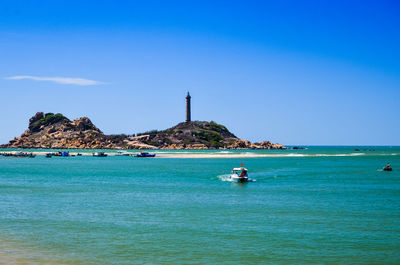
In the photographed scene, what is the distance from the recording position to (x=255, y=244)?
Result: 27.9m

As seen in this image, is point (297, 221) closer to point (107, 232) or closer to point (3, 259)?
point (107, 232)

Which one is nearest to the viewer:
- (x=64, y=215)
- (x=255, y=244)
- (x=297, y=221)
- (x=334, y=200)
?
(x=255, y=244)

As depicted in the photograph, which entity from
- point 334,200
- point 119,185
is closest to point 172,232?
point 334,200

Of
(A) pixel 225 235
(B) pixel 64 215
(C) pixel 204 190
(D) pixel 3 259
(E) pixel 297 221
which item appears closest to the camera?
(D) pixel 3 259

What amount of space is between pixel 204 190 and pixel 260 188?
8.05 meters

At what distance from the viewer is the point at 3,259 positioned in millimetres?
23938

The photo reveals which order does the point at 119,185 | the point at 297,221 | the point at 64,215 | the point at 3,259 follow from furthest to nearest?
the point at 119,185 → the point at 64,215 → the point at 297,221 → the point at 3,259

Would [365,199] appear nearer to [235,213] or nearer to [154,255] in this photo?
[235,213]

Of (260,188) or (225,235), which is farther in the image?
(260,188)

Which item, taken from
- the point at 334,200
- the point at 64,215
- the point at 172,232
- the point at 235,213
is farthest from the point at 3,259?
the point at 334,200

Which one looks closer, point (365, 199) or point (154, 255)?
point (154, 255)

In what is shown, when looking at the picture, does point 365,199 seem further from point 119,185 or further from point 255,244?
point 119,185

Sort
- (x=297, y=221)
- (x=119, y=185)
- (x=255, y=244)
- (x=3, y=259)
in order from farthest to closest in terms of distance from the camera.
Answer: (x=119, y=185) < (x=297, y=221) < (x=255, y=244) < (x=3, y=259)

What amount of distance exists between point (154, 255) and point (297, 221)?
13943mm
